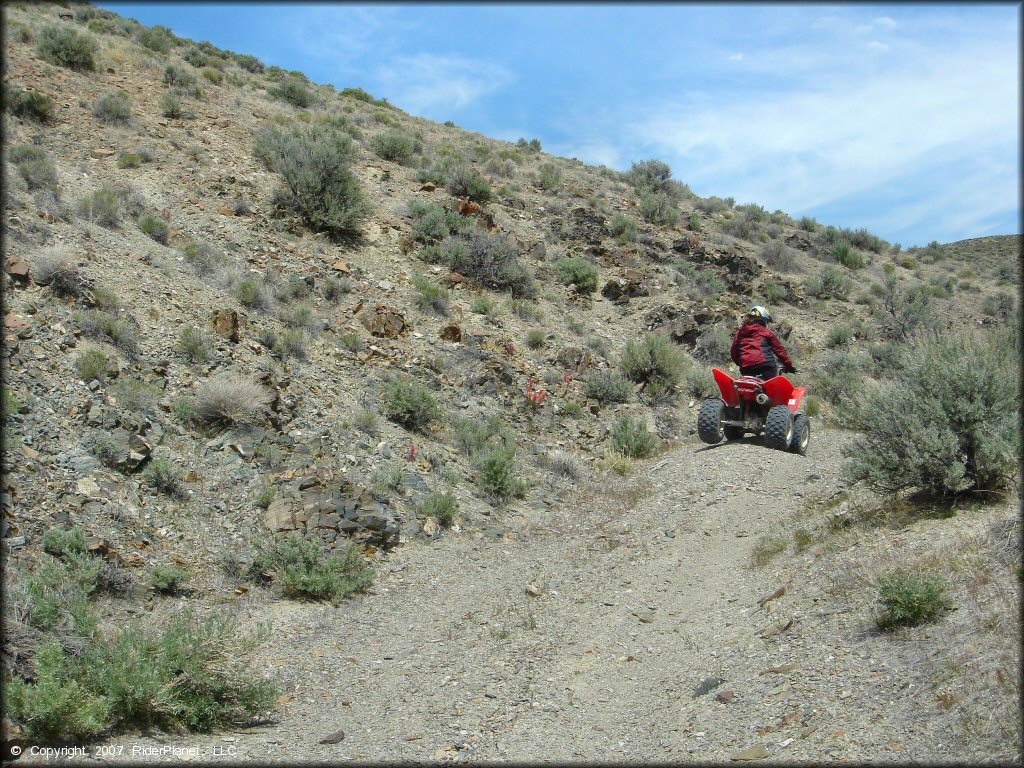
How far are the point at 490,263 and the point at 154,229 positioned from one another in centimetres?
753

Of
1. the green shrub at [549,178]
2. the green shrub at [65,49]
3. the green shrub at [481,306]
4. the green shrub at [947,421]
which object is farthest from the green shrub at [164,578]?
the green shrub at [549,178]

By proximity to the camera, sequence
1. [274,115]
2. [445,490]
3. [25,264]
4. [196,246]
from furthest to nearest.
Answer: [274,115] < [196,246] < [445,490] < [25,264]

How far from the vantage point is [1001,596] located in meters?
4.25

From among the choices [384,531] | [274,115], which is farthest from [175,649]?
[274,115]

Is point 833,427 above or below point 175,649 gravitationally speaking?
above

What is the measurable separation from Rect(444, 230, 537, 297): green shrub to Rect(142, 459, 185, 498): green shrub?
990 cm

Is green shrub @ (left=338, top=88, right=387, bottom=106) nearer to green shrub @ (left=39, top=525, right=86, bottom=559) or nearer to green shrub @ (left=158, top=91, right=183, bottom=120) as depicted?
green shrub @ (left=158, top=91, right=183, bottom=120)

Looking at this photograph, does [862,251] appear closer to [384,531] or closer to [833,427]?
[833,427]

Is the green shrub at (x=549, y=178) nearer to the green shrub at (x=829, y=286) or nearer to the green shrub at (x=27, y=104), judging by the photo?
the green shrub at (x=829, y=286)

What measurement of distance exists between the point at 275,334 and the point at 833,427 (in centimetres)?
1063

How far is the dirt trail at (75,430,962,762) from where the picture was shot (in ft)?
14.1

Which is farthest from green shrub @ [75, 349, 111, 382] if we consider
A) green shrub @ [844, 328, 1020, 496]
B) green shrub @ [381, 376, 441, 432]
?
green shrub @ [844, 328, 1020, 496]

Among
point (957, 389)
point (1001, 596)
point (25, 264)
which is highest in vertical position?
point (25, 264)

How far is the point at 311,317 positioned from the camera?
12328mm
